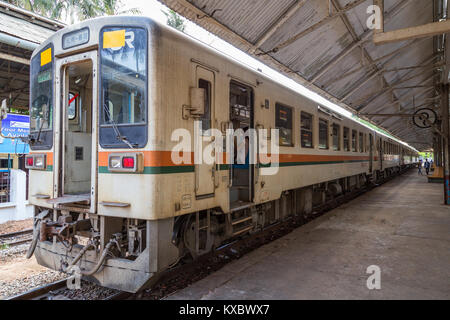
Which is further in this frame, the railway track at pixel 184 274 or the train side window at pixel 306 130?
the train side window at pixel 306 130

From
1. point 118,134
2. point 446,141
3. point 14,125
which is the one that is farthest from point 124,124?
point 446,141

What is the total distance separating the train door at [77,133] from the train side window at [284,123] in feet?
10.6

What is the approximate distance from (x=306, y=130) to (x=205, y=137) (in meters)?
3.82

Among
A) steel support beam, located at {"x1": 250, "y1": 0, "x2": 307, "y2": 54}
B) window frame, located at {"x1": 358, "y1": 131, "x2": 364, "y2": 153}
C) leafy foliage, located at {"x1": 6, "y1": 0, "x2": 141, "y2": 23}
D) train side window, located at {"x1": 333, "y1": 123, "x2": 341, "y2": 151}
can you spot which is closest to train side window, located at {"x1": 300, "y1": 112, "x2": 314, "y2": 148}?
train side window, located at {"x1": 333, "y1": 123, "x2": 341, "y2": 151}

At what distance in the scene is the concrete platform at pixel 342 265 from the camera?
348 centimetres

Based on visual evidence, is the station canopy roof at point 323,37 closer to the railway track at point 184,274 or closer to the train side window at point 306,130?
the train side window at point 306,130

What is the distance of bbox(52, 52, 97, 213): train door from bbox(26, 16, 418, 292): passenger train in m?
0.01

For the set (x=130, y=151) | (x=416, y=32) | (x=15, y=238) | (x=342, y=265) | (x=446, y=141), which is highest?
A: (x=416, y=32)

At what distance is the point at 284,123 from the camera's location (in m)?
6.11

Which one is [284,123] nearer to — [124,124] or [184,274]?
[184,274]

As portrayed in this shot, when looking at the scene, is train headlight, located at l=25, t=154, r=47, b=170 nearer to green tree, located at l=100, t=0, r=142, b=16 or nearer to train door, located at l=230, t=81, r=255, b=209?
train door, located at l=230, t=81, r=255, b=209

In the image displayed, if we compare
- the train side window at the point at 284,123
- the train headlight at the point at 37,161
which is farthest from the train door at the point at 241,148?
the train headlight at the point at 37,161

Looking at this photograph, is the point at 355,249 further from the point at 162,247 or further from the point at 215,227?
the point at 162,247
